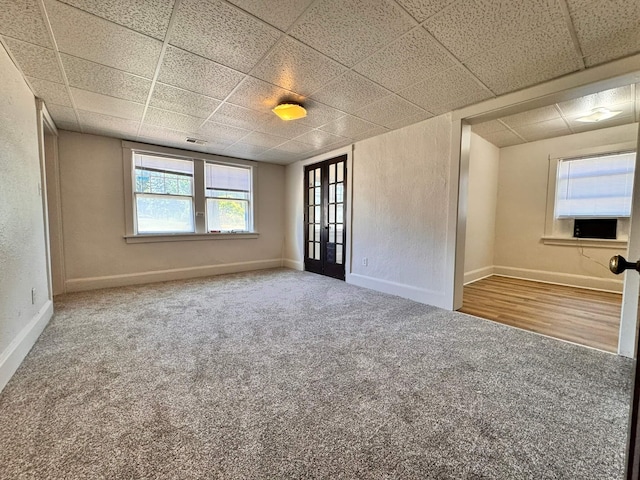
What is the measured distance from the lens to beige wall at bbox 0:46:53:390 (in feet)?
5.99

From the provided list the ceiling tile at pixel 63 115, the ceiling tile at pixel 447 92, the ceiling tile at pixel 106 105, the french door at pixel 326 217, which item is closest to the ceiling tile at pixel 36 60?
the ceiling tile at pixel 106 105

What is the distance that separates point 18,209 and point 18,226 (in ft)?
0.45

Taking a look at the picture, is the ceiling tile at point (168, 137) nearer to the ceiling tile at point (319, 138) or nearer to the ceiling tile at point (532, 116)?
the ceiling tile at point (319, 138)

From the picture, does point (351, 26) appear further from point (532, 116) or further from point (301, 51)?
point (532, 116)

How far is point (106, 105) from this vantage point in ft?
9.72

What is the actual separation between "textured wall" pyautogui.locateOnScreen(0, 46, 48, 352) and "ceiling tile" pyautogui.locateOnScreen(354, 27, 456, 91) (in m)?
2.71

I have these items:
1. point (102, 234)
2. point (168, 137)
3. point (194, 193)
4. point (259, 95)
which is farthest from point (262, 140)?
point (102, 234)

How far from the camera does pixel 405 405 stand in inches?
59.4

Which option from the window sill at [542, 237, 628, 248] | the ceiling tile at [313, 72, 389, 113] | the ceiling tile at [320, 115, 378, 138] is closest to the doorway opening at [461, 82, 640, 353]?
the window sill at [542, 237, 628, 248]

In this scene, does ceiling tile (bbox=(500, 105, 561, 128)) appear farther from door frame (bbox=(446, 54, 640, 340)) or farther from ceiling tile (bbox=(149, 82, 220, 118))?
ceiling tile (bbox=(149, 82, 220, 118))

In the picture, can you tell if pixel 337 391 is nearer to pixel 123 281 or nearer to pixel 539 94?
pixel 539 94

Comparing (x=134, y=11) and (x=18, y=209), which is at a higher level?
(x=134, y=11)

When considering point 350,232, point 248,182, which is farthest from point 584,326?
point 248,182

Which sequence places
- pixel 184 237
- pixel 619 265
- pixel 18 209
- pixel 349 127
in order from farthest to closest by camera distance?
pixel 184 237
pixel 349 127
pixel 18 209
pixel 619 265
